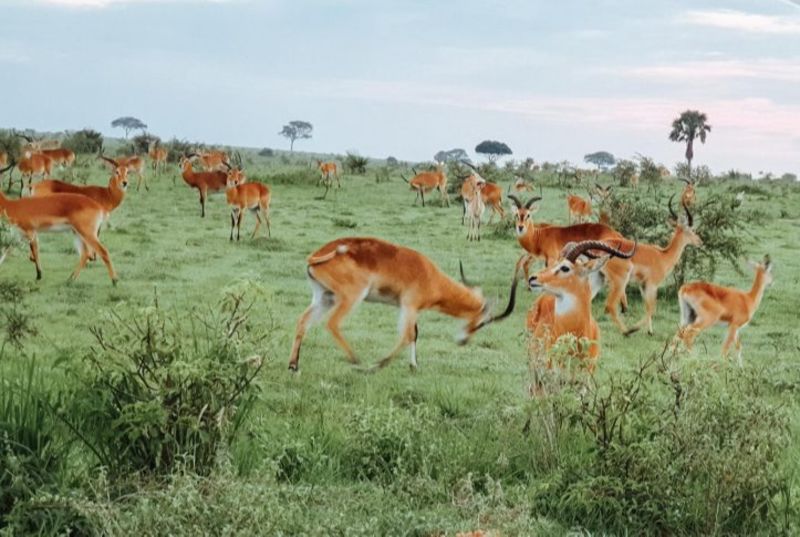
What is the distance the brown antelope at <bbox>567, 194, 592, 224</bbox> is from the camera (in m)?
9.91

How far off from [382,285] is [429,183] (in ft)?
24.6

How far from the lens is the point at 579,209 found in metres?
9.99

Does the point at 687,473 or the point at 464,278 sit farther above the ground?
the point at 464,278

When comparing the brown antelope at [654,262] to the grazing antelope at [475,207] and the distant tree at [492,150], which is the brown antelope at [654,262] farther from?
the distant tree at [492,150]

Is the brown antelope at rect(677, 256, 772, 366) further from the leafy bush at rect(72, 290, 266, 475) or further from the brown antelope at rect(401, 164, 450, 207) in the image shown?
the brown antelope at rect(401, 164, 450, 207)

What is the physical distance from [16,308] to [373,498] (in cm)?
263

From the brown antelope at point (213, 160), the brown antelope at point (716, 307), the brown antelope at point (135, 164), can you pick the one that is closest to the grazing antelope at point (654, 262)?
the brown antelope at point (716, 307)

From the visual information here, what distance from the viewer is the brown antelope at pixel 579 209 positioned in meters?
9.91

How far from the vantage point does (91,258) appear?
6496mm

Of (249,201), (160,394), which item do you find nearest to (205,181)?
(249,201)

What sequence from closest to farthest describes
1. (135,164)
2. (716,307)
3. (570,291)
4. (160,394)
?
(160,394), (570,291), (716,307), (135,164)

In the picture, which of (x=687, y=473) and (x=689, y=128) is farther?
(x=689, y=128)

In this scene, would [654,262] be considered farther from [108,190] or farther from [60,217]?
[108,190]

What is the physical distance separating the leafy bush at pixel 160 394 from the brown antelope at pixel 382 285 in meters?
1.85
